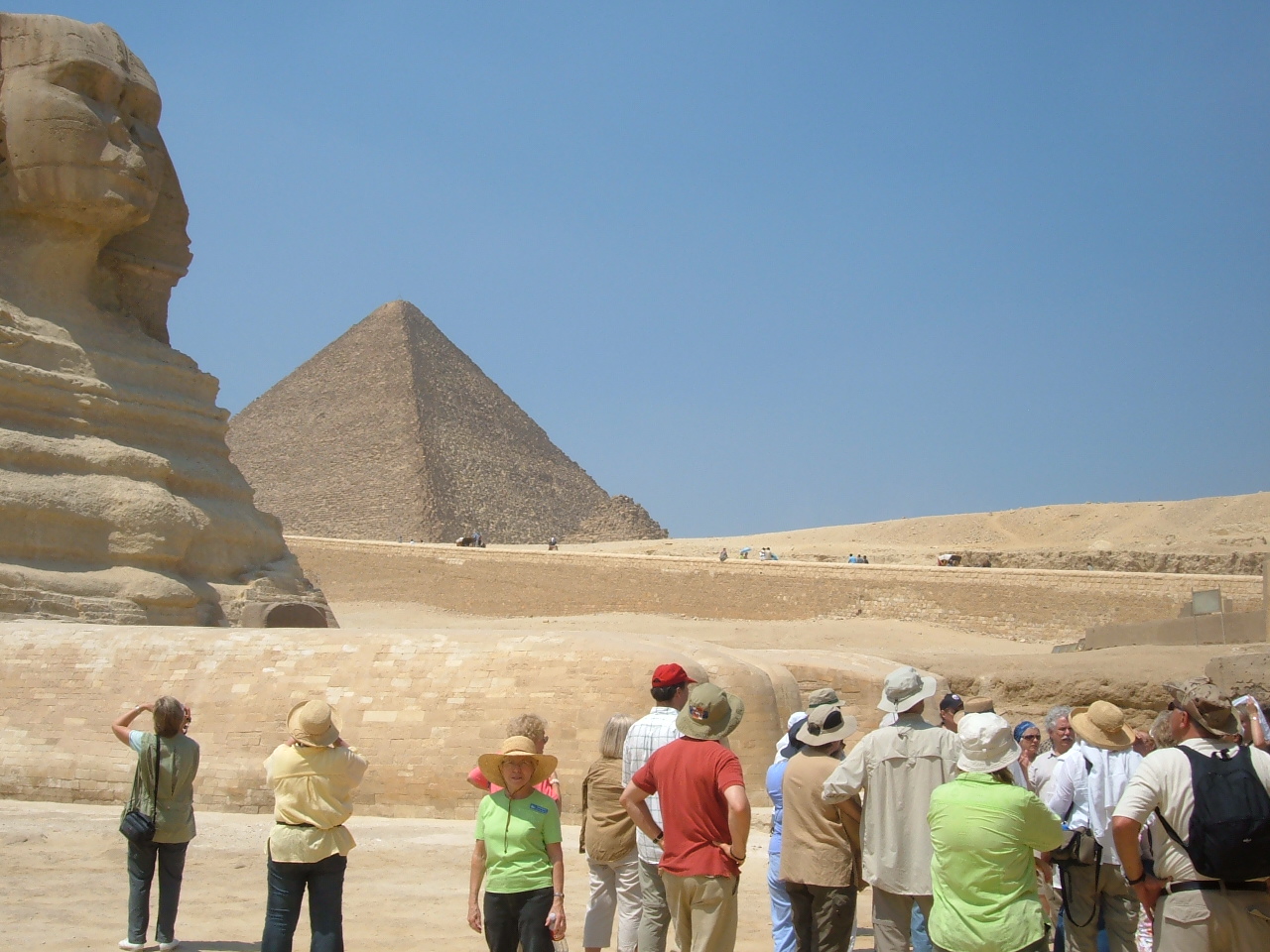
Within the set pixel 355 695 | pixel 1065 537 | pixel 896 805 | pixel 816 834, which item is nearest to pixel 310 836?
pixel 816 834

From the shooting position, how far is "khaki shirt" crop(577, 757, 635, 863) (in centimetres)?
349

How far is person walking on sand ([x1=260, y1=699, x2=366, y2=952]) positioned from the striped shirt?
70cm

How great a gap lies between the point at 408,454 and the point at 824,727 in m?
50.4

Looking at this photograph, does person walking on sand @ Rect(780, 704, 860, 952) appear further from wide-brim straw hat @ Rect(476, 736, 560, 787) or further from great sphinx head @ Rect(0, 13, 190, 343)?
great sphinx head @ Rect(0, 13, 190, 343)

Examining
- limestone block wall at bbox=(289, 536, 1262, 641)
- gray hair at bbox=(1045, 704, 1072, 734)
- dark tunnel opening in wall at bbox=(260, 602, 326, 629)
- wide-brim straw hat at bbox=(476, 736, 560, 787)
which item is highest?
limestone block wall at bbox=(289, 536, 1262, 641)

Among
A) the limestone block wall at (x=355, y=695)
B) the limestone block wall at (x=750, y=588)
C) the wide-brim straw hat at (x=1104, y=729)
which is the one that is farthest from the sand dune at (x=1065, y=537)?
the wide-brim straw hat at (x=1104, y=729)

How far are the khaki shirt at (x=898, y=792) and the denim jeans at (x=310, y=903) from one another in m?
1.25

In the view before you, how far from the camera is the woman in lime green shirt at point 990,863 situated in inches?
101

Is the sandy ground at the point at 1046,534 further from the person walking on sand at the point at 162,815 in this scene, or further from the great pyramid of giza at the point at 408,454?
the person walking on sand at the point at 162,815

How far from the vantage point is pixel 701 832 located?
2.85 m

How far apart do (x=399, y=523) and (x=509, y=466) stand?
42.4 ft

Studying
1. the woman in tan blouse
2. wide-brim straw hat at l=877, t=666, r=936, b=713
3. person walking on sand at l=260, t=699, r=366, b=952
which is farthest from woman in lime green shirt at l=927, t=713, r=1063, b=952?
person walking on sand at l=260, t=699, r=366, b=952

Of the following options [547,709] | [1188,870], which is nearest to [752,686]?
[547,709]

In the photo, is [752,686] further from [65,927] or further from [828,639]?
[828,639]
